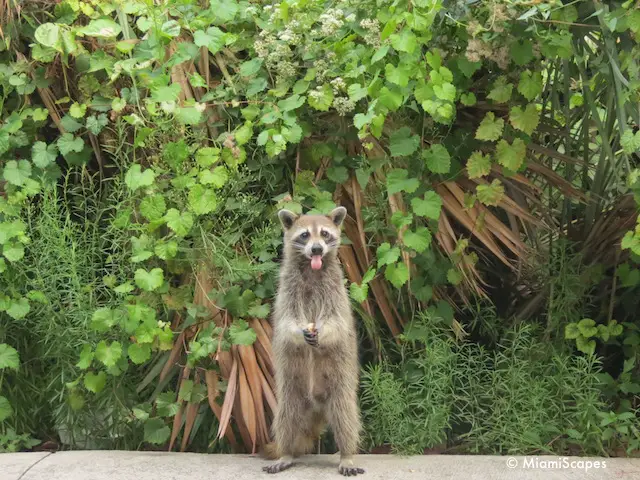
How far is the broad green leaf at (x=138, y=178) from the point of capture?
16.0 feet

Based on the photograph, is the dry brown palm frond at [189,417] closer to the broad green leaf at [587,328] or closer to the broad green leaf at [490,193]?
the broad green leaf at [490,193]

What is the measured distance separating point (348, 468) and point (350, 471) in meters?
0.02

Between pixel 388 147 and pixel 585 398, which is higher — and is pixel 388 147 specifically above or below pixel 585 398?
above

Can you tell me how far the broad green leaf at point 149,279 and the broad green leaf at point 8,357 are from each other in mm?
812

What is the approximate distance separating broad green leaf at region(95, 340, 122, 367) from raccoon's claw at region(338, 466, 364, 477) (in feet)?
4.20

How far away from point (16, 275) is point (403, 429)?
221 centimetres

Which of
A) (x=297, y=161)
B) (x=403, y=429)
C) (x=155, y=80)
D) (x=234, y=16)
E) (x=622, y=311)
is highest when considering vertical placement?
(x=234, y=16)

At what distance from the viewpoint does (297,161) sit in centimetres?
529

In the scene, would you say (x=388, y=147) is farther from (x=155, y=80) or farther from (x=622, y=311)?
(x=622, y=311)

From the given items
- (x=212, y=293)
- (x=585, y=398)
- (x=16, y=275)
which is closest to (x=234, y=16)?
(x=212, y=293)

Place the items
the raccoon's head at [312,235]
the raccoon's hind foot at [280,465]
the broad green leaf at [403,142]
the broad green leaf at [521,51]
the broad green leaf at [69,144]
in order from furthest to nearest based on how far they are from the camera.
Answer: the broad green leaf at [69,144] → the broad green leaf at [403,142] → the broad green leaf at [521,51] → the raccoon's head at [312,235] → the raccoon's hind foot at [280,465]

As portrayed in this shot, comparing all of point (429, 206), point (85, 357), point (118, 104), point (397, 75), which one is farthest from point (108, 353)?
point (397, 75)

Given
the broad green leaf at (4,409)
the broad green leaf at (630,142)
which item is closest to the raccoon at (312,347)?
the broad green leaf at (630,142)

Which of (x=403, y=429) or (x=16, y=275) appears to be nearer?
(x=403, y=429)
